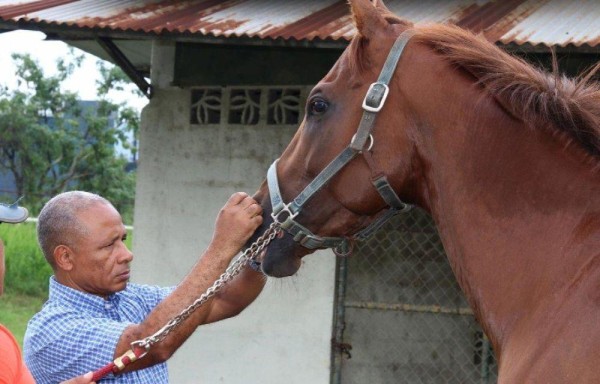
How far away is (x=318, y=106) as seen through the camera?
2777 mm

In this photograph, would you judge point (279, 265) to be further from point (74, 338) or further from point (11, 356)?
point (11, 356)

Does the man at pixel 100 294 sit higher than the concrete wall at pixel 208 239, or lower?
higher

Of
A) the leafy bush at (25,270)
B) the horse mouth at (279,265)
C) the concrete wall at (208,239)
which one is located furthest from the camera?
the leafy bush at (25,270)

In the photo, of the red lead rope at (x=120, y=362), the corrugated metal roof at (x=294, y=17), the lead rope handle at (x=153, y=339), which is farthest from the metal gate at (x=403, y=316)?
the red lead rope at (x=120, y=362)

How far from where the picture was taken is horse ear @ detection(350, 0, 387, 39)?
272cm

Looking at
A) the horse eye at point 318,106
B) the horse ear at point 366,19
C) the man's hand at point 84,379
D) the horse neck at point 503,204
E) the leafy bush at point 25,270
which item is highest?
the horse ear at point 366,19

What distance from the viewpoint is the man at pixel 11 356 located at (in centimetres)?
228

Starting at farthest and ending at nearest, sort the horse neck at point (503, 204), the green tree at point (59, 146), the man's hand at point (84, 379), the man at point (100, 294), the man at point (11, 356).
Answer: the green tree at point (59, 146)
the man at point (100, 294)
the man's hand at point (84, 379)
the horse neck at point (503, 204)
the man at point (11, 356)

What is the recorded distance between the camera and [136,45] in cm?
821

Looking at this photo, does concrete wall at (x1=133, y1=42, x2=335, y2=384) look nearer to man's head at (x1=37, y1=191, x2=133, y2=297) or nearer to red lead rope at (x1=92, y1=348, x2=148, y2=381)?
man's head at (x1=37, y1=191, x2=133, y2=297)

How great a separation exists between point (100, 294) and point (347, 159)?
3.15 feet

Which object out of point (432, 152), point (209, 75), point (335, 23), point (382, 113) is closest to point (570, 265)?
point (432, 152)

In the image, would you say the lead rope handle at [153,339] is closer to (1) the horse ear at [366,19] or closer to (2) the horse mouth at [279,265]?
(2) the horse mouth at [279,265]

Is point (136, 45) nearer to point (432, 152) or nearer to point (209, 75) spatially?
point (209, 75)
